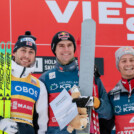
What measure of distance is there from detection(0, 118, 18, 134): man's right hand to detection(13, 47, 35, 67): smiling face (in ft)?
1.95

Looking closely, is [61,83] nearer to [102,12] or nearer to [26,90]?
[26,90]

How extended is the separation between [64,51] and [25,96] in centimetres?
58

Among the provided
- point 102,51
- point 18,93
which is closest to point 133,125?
point 18,93

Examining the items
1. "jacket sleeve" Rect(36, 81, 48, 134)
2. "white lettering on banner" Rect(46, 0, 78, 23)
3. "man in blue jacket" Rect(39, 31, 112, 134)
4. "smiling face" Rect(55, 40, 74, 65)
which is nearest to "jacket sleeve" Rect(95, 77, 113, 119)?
"man in blue jacket" Rect(39, 31, 112, 134)

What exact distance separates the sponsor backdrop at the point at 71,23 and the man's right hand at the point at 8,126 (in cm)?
246

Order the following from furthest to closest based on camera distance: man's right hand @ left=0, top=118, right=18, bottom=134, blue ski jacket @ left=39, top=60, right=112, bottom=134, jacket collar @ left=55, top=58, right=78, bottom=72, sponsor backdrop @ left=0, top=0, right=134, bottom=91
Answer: sponsor backdrop @ left=0, top=0, right=134, bottom=91 → jacket collar @ left=55, top=58, right=78, bottom=72 → blue ski jacket @ left=39, top=60, right=112, bottom=134 → man's right hand @ left=0, top=118, right=18, bottom=134

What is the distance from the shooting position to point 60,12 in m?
5.78

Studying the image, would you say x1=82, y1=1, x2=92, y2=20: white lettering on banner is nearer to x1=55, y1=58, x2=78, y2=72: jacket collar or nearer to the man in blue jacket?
the man in blue jacket

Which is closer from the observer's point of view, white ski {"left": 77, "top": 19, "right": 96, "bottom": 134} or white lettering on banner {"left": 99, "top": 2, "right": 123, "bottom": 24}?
white ski {"left": 77, "top": 19, "right": 96, "bottom": 134}

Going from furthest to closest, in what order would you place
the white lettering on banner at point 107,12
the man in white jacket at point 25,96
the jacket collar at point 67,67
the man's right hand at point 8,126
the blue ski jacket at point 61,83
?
the white lettering on banner at point 107,12 → the jacket collar at point 67,67 → the blue ski jacket at point 61,83 → the man in white jacket at point 25,96 → the man's right hand at point 8,126

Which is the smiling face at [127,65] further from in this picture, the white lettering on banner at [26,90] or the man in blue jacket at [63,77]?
the white lettering on banner at [26,90]

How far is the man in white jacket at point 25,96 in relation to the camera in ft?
10.1

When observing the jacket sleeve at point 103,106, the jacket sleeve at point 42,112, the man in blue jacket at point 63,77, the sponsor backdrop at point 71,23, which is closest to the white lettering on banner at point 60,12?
the sponsor backdrop at point 71,23

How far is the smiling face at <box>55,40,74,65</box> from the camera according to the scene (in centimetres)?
346
